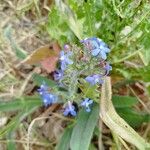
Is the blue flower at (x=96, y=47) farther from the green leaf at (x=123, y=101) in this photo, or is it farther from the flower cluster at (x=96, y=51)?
the green leaf at (x=123, y=101)

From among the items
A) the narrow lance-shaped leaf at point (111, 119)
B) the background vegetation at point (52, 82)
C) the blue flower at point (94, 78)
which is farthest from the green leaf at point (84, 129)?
the blue flower at point (94, 78)

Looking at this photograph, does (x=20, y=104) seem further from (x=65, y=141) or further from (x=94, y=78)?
(x=94, y=78)

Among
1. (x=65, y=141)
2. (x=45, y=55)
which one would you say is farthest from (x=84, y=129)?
(x=45, y=55)

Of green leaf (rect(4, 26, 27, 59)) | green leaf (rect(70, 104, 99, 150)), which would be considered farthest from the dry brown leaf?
green leaf (rect(70, 104, 99, 150))

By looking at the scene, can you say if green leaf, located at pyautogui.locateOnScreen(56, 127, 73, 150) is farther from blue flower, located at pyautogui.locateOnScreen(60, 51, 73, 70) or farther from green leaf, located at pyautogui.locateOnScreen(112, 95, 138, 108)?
blue flower, located at pyautogui.locateOnScreen(60, 51, 73, 70)

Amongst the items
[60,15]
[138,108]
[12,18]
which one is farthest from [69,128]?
[12,18]

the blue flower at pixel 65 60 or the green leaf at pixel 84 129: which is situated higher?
the blue flower at pixel 65 60

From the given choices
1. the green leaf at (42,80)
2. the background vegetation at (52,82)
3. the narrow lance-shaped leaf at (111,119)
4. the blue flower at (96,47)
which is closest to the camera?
the blue flower at (96,47)
